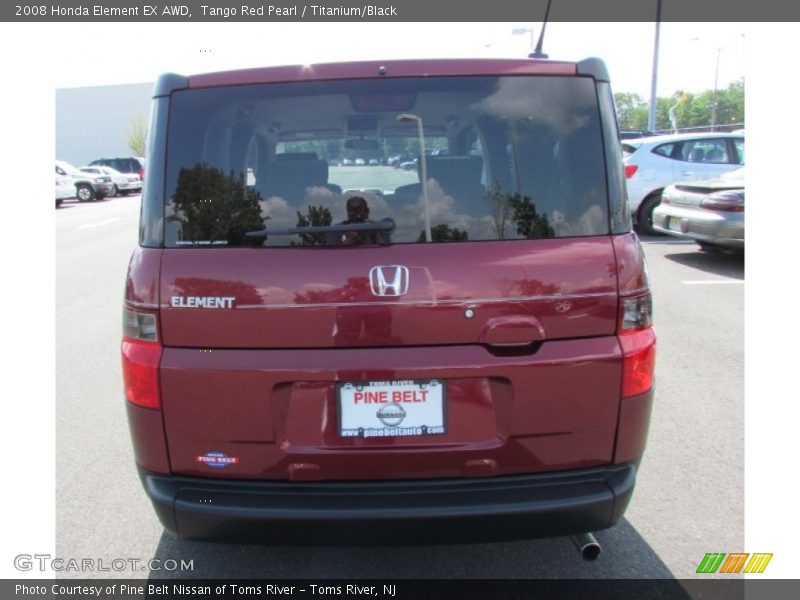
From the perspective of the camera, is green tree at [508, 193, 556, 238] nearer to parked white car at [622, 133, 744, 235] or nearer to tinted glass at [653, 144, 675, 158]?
parked white car at [622, 133, 744, 235]

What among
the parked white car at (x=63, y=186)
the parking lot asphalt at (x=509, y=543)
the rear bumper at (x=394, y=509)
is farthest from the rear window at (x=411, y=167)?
the parked white car at (x=63, y=186)

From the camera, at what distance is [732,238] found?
29.7 ft

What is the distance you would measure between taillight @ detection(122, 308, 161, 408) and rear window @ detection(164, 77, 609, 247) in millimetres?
313

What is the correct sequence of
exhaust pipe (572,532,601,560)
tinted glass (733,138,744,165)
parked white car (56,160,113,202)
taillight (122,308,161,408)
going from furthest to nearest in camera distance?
parked white car (56,160,113,202) → tinted glass (733,138,744,165) → exhaust pipe (572,532,601,560) → taillight (122,308,161,408)

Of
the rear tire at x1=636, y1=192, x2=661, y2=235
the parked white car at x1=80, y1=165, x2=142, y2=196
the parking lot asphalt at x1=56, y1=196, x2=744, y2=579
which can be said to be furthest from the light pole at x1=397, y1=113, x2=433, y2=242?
the parked white car at x1=80, y1=165, x2=142, y2=196

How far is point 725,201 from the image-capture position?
905cm

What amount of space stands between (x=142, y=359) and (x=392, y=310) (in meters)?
0.94

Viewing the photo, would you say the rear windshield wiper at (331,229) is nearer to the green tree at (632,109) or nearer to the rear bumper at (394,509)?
the rear bumper at (394,509)

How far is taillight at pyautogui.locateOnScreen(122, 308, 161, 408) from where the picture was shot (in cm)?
239

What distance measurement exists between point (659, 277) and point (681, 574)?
21.9 ft

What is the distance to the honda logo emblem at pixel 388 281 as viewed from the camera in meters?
2.31

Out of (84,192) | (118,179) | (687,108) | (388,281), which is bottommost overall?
(388,281)

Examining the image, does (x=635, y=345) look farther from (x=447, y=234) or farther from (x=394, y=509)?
(x=394, y=509)

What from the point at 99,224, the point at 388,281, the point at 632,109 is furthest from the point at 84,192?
the point at 632,109
